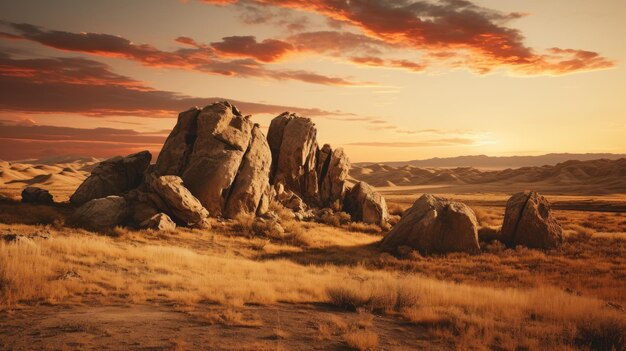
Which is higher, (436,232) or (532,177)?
(532,177)

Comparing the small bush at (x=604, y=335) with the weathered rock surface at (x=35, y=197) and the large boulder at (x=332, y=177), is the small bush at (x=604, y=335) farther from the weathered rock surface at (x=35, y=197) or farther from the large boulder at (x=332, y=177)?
the weathered rock surface at (x=35, y=197)

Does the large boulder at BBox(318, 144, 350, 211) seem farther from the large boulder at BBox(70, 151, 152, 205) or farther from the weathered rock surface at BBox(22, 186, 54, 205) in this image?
the weathered rock surface at BBox(22, 186, 54, 205)

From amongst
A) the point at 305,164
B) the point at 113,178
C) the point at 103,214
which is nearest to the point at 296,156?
the point at 305,164

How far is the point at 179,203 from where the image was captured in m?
27.4

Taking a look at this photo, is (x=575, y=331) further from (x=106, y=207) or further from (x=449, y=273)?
(x=106, y=207)

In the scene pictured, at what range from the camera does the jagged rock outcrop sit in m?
30.6

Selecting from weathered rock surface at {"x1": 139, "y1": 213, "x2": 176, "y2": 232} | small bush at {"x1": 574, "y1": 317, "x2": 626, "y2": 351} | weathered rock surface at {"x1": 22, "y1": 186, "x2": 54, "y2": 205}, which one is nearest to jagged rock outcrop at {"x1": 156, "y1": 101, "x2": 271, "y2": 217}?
weathered rock surface at {"x1": 139, "y1": 213, "x2": 176, "y2": 232}

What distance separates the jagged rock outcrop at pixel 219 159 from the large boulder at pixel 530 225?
18252mm

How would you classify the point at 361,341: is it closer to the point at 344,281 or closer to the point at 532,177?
the point at 344,281

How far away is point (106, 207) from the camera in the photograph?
26.7 meters

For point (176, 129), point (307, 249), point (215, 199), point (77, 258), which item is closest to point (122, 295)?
point (77, 258)

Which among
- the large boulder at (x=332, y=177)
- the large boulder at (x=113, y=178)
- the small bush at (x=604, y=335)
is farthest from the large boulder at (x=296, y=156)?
the small bush at (x=604, y=335)

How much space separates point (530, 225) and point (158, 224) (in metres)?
24.2

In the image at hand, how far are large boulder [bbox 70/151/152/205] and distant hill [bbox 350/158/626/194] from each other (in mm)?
91804
